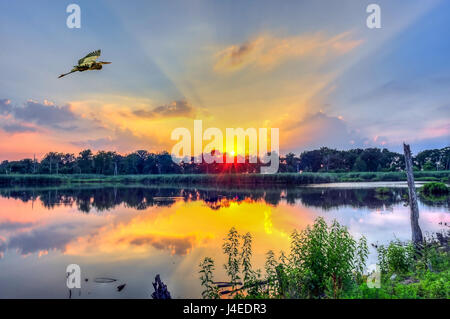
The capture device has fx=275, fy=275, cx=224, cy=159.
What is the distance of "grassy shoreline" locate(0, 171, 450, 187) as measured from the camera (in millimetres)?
54800

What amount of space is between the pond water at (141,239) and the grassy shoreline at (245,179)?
3101 cm

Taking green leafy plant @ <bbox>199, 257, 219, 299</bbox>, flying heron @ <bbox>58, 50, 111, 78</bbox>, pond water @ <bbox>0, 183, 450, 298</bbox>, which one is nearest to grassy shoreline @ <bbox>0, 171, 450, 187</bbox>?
pond water @ <bbox>0, 183, 450, 298</bbox>

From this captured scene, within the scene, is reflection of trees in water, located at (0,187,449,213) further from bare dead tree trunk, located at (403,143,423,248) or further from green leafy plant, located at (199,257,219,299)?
green leafy plant, located at (199,257,219,299)

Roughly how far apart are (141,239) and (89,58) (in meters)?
10.6

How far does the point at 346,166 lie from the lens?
291 feet

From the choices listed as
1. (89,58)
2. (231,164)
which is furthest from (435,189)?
(231,164)

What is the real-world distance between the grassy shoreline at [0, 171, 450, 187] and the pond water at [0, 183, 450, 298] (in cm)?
3101

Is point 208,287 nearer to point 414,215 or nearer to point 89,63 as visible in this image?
point 89,63

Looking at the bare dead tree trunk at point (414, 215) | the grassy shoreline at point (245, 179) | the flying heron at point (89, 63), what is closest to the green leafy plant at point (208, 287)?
the flying heron at point (89, 63)

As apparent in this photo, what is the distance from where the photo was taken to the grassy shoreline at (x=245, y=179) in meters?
54.8

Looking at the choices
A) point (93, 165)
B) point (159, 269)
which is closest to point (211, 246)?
point (159, 269)

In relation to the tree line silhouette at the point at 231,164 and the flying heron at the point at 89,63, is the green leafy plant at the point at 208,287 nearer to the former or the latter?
the flying heron at the point at 89,63

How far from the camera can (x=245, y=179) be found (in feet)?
192
